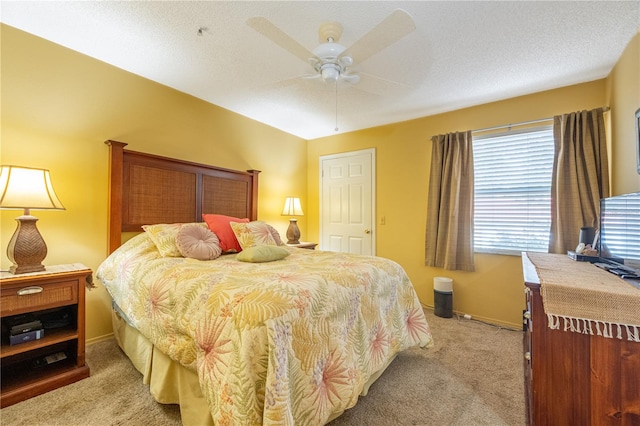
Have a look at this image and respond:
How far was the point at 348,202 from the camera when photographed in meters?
4.36

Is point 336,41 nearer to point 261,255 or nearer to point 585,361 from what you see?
point 261,255

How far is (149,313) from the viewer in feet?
5.48

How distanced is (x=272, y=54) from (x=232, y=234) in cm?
168

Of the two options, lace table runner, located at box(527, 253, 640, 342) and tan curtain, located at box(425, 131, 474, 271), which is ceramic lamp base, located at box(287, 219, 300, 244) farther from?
lace table runner, located at box(527, 253, 640, 342)

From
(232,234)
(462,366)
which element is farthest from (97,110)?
(462,366)

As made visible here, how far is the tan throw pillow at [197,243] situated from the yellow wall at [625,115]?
127 inches

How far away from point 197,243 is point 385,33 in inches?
81.8

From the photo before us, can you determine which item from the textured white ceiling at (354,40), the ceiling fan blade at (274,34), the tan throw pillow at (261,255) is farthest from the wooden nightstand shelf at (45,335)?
the ceiling fan blade at (274,34)

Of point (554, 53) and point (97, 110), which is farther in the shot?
point (97, 110)

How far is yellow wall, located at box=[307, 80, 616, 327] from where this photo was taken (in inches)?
115

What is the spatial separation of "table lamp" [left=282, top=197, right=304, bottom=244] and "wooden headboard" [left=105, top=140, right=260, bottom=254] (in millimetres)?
723

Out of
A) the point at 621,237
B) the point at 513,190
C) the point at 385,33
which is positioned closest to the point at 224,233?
the point at 385,33

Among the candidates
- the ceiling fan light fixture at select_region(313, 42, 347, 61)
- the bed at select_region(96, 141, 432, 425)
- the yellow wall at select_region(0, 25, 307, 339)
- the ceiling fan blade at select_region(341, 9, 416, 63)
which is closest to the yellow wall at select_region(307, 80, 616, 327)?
the bed at select_region(96, 141, 432, 425)

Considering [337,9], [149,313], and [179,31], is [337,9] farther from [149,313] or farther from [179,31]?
[149,313]
